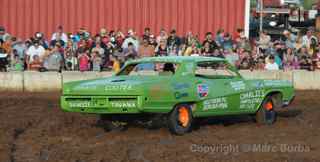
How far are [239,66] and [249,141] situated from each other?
1134cm

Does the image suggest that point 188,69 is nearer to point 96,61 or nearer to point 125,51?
point 96,61

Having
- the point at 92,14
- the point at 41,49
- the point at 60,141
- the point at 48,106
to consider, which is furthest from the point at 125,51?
the point at 60,141

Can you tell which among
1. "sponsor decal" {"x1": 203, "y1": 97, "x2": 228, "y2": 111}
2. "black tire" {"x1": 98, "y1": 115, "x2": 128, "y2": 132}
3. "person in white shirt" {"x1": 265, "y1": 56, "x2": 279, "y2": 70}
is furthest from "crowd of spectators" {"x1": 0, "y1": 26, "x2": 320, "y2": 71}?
"sponsor decal" {"x1": 203, "y1": 97, "x2": 228, "y2": 111}

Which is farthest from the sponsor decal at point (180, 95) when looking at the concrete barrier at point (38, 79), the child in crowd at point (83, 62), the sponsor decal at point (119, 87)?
the child in crowd at point (83, 62)

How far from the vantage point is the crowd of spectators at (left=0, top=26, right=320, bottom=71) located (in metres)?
22.4

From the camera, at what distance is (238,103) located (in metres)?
13.4

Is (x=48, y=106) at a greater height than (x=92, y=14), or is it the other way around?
(x=92, y=14)

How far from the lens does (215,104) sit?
12.9m

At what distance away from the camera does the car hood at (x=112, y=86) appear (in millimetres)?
11641

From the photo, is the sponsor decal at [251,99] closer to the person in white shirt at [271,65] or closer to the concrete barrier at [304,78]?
the concrete barrier at [304,78]

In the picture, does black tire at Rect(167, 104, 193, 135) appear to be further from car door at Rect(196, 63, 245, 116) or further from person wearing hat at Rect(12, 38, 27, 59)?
person wearing hat at Rect(12, 38, 27, 59)

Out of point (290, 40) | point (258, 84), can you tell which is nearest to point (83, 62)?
point (290, 40)

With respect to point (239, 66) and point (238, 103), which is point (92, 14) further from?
point (238, 103)

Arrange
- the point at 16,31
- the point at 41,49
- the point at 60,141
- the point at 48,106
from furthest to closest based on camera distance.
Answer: the point at 16,31 → the point at 41,49 → the point at 48,106 → the point at 60,141
